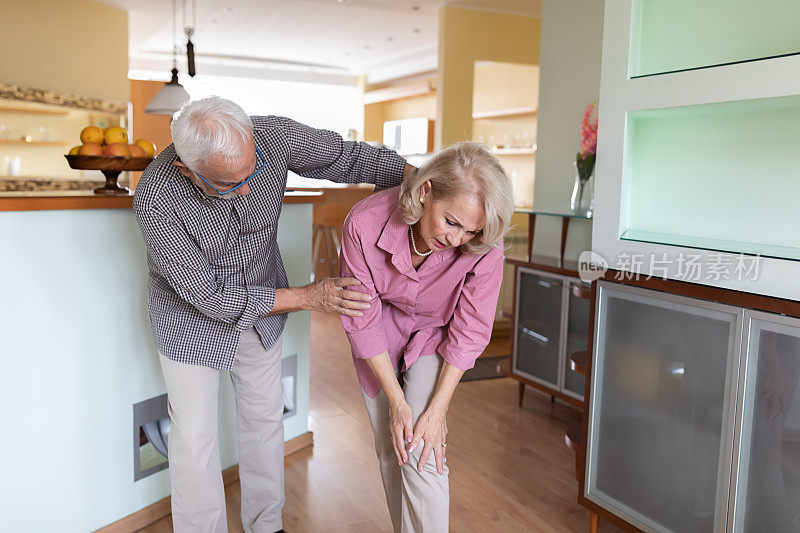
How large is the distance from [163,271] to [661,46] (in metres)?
1.66

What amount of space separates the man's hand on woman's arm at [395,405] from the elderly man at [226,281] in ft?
0.58

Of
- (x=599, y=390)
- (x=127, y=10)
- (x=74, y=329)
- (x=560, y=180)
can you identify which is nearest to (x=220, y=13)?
(x=127, y=10)

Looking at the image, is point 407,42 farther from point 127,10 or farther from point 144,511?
point 144,511

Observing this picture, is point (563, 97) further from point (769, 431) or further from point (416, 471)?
point (416, 471)

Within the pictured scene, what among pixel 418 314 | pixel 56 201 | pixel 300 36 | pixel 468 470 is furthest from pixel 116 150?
pixel 300 36

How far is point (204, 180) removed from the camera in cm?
175

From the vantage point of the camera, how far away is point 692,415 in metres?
2.04

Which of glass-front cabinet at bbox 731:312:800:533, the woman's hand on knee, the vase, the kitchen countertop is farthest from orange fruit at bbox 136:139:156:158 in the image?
glass-front cabinet at bbox 731:312:800:533

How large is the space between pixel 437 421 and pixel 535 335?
200 cm

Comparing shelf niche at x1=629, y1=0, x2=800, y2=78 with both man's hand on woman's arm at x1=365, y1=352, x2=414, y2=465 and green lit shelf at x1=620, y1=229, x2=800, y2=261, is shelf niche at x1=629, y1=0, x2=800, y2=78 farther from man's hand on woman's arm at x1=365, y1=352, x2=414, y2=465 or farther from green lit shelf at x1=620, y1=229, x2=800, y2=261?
man's hand on woman's arm at x1=365, y1=352, x2=414, y2=465

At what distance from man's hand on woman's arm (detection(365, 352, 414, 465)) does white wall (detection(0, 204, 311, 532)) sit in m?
0.99

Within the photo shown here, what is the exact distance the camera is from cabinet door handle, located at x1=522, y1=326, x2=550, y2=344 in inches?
143

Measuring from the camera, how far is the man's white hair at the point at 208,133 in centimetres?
165

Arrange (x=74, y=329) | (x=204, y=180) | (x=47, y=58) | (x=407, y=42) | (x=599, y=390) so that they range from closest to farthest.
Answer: (x=204, y=180) → (x=74, y=329) → (x=599, y=390) → (x=47, y=58) → (x=407, y=42)
